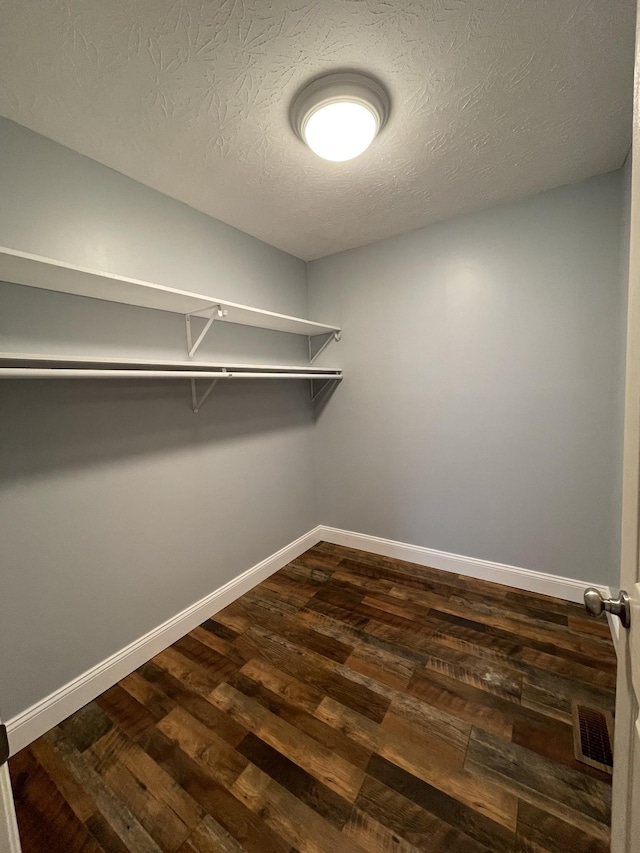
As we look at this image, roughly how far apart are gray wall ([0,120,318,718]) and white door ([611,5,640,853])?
1.85 m

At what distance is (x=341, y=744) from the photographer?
4.09ft

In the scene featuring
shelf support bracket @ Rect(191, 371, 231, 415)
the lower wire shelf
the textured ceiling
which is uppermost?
the textured ceiling

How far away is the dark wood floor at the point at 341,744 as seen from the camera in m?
1.01

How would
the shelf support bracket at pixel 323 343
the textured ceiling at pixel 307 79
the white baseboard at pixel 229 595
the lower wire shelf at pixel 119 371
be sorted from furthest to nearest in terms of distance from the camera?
the shelf support bracket at pixel 323 343 < the white baseboard at pixel 229 595 < the lower wire shelf at pixel 119 371 < the textured ceiling at pixel 307 79

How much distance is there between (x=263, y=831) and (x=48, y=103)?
256 cm

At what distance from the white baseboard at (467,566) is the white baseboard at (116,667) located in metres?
0.80

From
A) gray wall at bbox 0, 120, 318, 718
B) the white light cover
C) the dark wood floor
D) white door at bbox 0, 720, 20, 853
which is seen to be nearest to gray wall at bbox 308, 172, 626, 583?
the dark wood floor

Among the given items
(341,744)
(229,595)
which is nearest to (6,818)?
(341,744)

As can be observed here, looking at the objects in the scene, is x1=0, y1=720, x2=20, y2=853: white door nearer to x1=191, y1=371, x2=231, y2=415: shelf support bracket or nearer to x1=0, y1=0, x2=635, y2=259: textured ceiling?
x1=191, y1=371, x2=231, y2=415: shelf support bracket

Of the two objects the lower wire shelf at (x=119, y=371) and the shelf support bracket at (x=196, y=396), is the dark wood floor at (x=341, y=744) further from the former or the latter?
the lower wire shelf at (x=119, y=371)

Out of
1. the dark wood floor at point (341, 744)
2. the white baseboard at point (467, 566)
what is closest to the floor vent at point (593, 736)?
the dark wood floor at point (341, 744)

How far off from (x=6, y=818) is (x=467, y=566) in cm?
239

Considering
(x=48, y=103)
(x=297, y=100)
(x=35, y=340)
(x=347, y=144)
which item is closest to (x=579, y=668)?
(x=347, y=144)

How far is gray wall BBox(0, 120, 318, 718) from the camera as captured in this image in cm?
130
